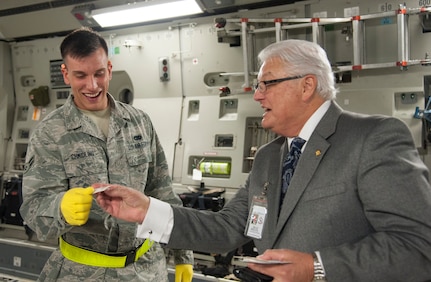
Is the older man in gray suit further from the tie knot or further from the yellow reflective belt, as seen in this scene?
the yellow reflective belt

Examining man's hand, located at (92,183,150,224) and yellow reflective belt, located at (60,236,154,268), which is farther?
yellow reflective belt, located at (60,236,154,268)

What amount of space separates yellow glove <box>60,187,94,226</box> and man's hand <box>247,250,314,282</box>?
905 millimetres

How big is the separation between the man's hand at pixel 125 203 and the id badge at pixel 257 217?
0.48 metres

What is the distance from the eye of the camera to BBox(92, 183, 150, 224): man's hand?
6.49ft

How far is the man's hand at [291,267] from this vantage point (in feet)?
4.91

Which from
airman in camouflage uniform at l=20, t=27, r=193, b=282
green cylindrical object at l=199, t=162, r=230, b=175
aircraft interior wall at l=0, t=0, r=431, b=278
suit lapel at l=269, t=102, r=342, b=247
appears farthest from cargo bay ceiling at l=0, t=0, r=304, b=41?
suit lapel at l=269, t=102, r=342, b=247

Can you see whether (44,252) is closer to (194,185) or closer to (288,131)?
(194,185)

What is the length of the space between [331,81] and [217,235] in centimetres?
89

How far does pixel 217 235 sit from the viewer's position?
2086 mm

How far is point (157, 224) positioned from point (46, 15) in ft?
14.6

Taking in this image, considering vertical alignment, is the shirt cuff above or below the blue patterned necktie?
below

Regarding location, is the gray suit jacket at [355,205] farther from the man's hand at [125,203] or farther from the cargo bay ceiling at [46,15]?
the cargo bay ceiling at [46,15]

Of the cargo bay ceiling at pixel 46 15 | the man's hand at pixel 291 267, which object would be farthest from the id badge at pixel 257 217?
the cargo bay ceiling at pixel 46 15

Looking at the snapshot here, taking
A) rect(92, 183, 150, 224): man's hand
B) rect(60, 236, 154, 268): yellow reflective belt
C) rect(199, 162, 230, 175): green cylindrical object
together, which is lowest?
rect(60, 236, 154, 268): yellow reflective belt
